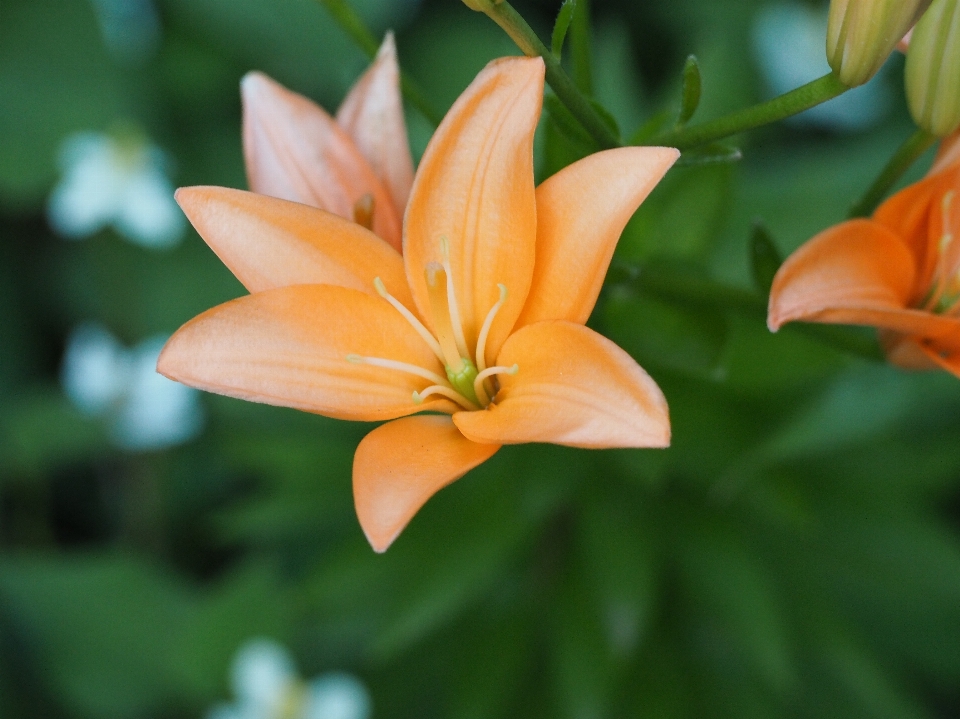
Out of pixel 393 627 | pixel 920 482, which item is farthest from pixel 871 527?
pixel 393 627

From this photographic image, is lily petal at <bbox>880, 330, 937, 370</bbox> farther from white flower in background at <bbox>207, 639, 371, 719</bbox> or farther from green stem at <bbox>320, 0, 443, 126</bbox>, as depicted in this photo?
white flower in background at <bbox>207, 639, 371, 719</bbox>

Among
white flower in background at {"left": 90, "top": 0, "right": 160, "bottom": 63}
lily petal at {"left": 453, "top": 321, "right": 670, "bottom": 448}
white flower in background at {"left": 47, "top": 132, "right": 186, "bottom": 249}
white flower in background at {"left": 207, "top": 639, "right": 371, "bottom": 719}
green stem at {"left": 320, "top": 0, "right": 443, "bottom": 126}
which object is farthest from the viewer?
white flower in background at {"left": 90, "top": 0, "right": 160, "bottom": 63}

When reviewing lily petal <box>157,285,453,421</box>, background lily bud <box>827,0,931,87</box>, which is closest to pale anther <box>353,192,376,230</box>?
lily petal <box>157,285,453,421</box>

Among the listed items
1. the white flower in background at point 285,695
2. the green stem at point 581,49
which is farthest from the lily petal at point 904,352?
the white flower in background at point 285,695

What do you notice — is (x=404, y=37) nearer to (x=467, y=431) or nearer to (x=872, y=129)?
(x=872, y=129)

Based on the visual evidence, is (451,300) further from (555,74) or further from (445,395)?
(555,74)

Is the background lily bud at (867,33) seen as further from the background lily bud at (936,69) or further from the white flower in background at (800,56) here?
the white flower in background at (800,56)

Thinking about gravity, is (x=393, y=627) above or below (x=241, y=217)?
below
